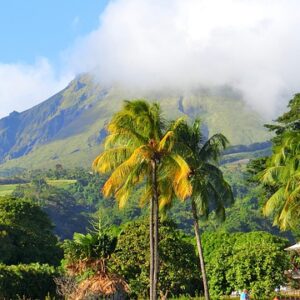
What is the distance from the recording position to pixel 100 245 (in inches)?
1158

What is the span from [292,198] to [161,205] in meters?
6.96

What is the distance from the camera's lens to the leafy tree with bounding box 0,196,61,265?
56219 mm

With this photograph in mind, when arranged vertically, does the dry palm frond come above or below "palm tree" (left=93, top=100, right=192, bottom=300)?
below

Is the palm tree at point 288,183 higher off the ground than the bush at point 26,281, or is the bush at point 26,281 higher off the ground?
the palm tree at point 288,183

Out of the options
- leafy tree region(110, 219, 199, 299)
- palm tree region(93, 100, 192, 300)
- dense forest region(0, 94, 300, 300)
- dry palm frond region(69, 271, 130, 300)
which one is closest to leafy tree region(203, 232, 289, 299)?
dense forest region(0, 94, 300, 300)

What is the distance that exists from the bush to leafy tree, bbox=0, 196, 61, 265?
15.2 meters

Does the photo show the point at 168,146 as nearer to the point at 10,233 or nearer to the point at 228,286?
the point at 228,286

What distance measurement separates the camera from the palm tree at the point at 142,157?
92.1ft

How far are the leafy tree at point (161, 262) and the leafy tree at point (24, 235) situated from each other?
18.3 metres

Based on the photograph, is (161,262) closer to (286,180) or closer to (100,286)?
(286,180)

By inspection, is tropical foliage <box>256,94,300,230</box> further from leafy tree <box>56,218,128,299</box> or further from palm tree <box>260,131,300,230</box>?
leafy tree <box>56,218,128,299</box>

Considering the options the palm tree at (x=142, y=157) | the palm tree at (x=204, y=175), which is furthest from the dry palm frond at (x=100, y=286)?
the palm tree at (x=204, y=175)

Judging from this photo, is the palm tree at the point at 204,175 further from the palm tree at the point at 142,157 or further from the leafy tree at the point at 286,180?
the leafy tree at the point at 286,180

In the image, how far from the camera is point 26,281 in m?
37.2
